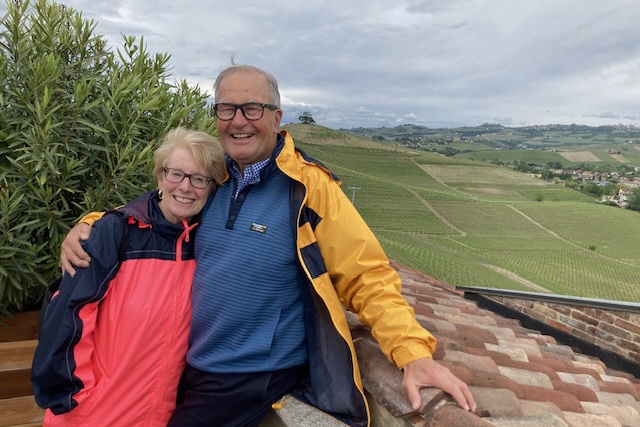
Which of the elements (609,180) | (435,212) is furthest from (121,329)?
(435,212)

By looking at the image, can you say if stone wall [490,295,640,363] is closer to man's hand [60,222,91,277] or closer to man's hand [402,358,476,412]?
man's hand [402,358,476,412]

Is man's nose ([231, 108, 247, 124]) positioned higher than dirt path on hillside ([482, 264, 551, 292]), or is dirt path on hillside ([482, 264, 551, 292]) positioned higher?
man's nose ([231, 108, 247, 124])

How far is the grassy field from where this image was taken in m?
8.36

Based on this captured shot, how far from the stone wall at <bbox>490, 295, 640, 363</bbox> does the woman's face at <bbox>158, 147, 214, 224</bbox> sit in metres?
4.93

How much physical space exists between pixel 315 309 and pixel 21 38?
2.59m

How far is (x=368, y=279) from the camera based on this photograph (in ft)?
4.83

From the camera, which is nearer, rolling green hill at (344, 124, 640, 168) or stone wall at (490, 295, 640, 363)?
stone wall at (490, 295, 640, 363)

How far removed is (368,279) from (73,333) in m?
1.11

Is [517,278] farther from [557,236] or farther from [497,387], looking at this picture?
[497,387]

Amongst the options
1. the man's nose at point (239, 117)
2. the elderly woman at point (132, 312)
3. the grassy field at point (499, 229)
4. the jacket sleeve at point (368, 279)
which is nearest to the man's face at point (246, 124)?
the man's nose at point (239, 117)

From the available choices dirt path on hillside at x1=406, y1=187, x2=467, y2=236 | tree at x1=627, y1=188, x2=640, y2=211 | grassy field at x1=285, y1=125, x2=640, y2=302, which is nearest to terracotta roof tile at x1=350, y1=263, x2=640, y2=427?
grassy field at x1=285, y1=125, x2=640, y2=302

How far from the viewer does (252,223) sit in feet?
5.03

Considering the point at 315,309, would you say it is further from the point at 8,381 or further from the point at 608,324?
the point at 608,324

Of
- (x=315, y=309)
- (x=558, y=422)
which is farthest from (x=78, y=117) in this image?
(x=558, y=422)
